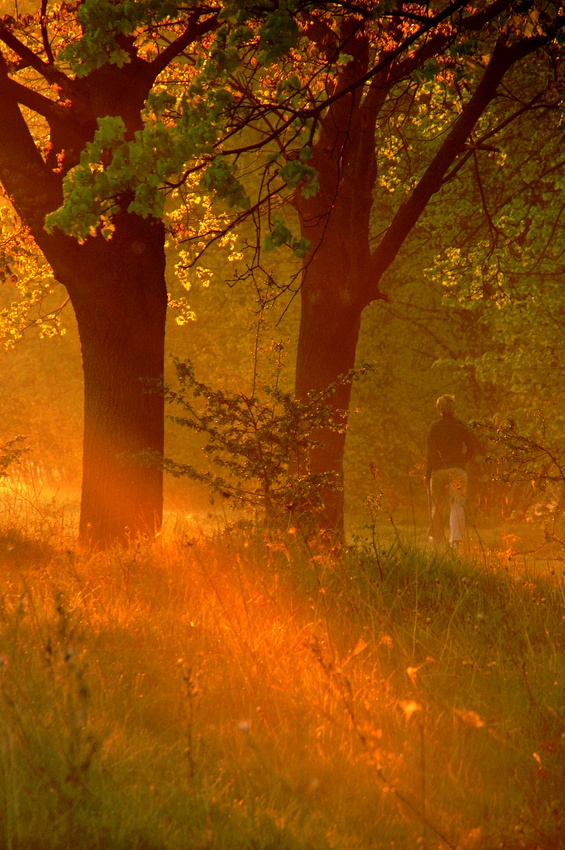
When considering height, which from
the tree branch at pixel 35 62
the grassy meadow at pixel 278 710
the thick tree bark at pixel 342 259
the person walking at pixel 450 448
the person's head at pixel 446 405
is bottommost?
the grassy meadow at pixel 278 710

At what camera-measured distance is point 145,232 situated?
9305 millimetres

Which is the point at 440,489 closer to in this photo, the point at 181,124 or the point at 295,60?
the point at 295,60

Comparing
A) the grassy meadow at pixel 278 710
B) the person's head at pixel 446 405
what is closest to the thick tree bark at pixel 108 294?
the grassy meadow at pixel 278 710

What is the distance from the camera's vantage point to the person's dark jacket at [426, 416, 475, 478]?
46.0ft

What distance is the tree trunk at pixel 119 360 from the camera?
919 cm

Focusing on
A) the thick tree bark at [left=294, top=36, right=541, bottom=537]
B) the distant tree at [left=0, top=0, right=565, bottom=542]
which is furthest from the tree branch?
the thick tree bark at [left=294, top=36, right=541, bottom=537]

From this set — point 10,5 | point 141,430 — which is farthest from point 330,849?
point 10,5

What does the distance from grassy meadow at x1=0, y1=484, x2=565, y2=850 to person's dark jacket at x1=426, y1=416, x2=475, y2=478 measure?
725 cm

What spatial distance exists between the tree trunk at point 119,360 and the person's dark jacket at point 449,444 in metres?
5.72

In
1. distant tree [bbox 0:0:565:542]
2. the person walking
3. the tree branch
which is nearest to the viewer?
distant tree [bbox 0:0:565:542]

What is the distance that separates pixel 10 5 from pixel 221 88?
15.2 m

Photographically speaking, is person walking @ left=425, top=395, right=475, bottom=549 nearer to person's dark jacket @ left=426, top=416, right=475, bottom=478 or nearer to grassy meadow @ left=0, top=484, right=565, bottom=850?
person's dark jacket @ left=426, top=416, right=475, bottom=478

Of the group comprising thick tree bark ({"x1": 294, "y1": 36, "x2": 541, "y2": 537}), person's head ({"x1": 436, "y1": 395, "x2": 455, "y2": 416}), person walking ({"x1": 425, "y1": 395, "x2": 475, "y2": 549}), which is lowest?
person walking ({"x1": 425, "y1": 395, "x2": 475, "y2": 549})

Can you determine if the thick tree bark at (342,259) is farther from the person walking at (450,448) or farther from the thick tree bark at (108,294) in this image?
the person walking at (450,448)
